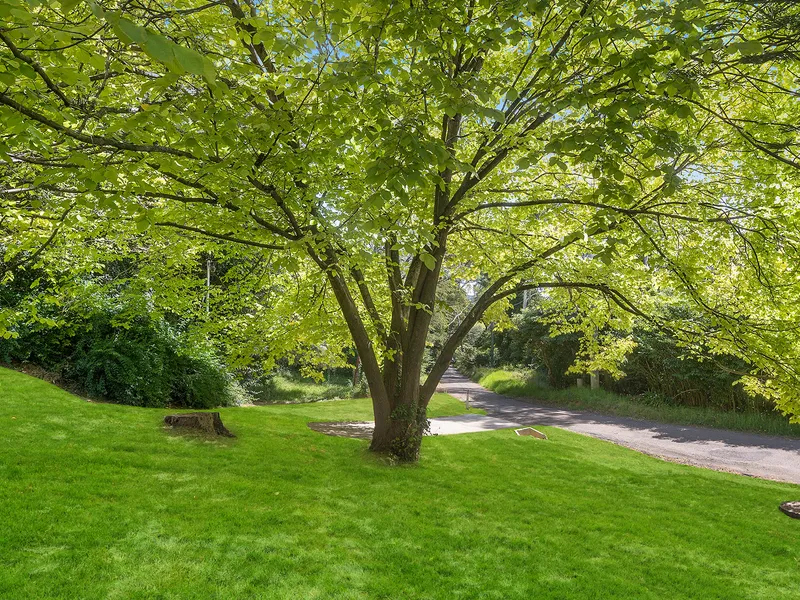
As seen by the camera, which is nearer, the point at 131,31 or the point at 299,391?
the point at 131,31

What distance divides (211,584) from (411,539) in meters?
2.27

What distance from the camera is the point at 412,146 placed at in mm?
3846

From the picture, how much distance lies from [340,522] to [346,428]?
7251 millimetres

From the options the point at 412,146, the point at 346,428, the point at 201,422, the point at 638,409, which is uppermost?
the point at 412,146

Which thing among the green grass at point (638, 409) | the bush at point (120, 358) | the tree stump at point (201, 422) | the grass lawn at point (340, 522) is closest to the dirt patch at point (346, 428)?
the grass lawn at point (340, 522)

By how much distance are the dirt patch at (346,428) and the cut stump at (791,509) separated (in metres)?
7.67

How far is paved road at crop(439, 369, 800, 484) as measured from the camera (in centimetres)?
1167

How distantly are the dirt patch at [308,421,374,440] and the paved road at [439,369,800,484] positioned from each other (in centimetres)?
661

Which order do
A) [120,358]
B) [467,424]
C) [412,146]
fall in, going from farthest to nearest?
[467,424]
[120,358]
[412,146]

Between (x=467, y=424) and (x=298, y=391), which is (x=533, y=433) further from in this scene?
(x=298, y=391)

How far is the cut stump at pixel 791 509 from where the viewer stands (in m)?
→ 7.91

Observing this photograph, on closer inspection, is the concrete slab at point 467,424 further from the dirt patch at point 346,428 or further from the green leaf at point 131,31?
the green leaf at point 131,31

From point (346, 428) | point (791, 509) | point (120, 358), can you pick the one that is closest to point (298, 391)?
point (346, 428)

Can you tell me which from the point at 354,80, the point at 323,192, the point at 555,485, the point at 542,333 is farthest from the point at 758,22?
the point at 542,333
